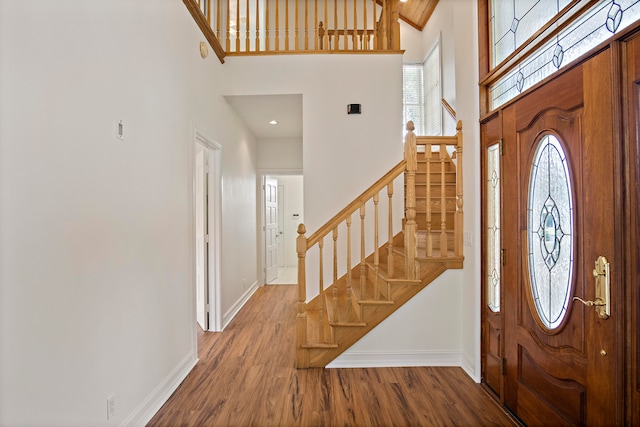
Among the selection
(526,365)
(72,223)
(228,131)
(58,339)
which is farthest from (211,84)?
(526,365)

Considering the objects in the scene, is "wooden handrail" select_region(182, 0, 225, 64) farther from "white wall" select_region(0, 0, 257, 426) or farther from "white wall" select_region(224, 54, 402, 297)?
"white wall" select_region(224, 54, 402, 297)

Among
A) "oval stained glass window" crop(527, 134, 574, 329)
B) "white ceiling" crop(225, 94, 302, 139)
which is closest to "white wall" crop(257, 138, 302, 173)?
"white ceiling" crop(225, 94, 302, 139)

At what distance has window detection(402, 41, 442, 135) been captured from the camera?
5.64 meters

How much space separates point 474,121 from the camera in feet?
8.55

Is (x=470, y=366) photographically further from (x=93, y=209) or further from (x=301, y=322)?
(x=93, y=209)

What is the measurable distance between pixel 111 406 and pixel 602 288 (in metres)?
2.37

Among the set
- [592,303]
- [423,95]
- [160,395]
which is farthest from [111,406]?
[423,95]

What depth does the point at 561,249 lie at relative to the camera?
1.73 m

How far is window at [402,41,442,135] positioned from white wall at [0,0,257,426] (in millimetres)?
4116

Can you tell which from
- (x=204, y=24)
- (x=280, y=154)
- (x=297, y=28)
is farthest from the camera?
(x=280, y=154)

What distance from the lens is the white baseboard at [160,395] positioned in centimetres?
200

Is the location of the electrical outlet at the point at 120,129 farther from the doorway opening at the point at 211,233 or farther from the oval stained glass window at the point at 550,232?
the oval stained glass window at the point at 550,232

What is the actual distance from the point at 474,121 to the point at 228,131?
2.65 m

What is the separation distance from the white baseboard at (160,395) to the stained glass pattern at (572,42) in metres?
2.94
